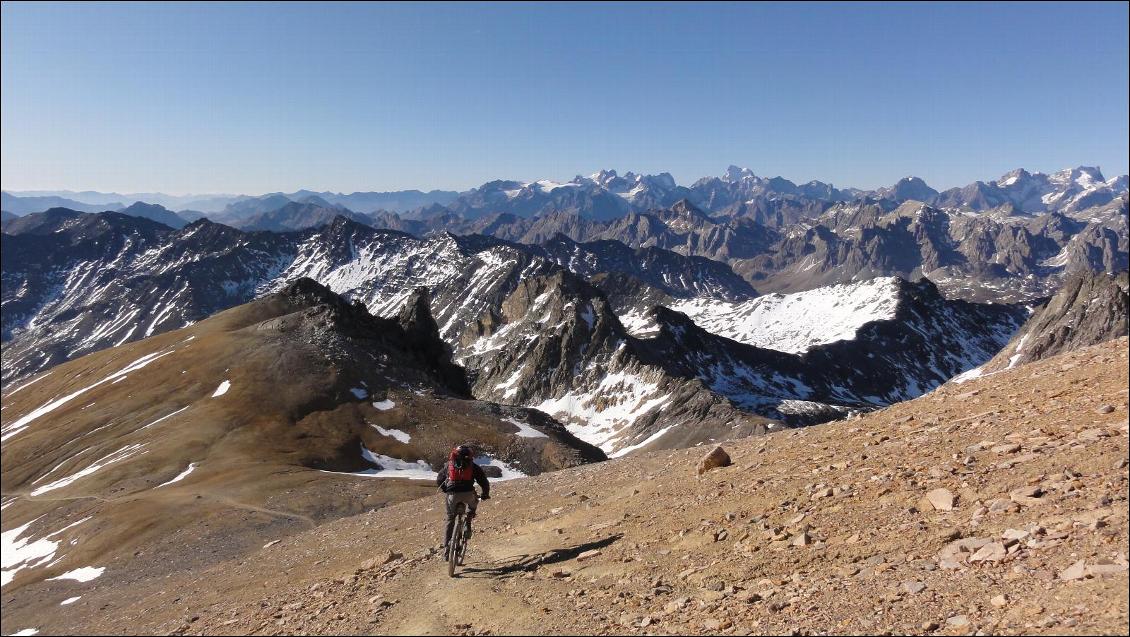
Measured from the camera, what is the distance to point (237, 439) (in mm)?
68500

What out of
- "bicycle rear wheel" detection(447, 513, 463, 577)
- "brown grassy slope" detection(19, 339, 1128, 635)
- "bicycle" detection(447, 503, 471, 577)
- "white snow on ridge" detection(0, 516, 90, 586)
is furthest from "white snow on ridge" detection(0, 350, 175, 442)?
"bicycle rear wheel" detection(447, 513, 463, 577)

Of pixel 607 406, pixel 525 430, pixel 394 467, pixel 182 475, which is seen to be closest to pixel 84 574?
pixel 182 475

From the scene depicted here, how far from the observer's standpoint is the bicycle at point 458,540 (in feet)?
55.2

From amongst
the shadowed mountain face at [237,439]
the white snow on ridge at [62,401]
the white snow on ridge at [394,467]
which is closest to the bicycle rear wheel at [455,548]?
the shadowed mountain face at [237,439]

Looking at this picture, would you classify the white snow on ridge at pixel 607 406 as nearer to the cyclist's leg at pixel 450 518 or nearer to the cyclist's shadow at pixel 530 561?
the cyclist's leg at pixel 450 518

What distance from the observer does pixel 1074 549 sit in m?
10.0

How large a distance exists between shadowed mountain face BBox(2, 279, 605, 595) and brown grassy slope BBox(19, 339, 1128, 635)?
21.7m

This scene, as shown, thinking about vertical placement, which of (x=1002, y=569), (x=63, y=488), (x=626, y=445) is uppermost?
(x=1002, y=569)

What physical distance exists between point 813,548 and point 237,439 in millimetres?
68742

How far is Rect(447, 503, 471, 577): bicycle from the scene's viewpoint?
16812 millimetres

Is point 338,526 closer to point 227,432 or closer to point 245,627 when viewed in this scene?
point 245,627

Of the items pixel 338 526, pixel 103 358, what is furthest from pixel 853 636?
pixel 103 358

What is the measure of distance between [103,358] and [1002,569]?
14676 centimetres

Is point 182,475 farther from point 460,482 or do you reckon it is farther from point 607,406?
point 607,406
